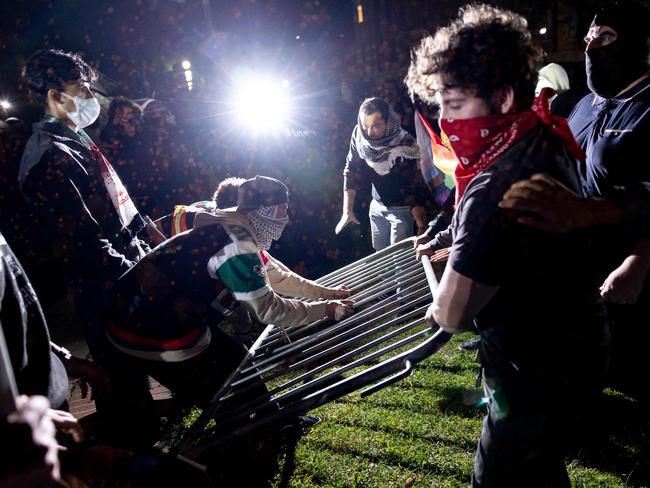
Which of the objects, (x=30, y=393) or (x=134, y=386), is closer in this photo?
(x=30, y=393)

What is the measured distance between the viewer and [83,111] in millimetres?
3359

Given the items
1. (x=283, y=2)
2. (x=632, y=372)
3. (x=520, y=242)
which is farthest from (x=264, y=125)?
(x=283, y=2)

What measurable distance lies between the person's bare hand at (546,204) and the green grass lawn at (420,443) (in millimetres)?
1844

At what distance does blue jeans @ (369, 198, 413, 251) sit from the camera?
16.3 feet

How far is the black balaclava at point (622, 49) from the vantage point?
98.2 inches

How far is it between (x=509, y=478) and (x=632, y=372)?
194 cm

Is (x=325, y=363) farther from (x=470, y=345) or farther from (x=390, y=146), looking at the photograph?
(x=390, y=146)

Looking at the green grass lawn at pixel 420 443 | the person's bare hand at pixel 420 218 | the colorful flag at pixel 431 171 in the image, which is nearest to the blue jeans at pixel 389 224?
the person's bare hand at pixel 420 218

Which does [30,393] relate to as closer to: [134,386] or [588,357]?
[134,386]

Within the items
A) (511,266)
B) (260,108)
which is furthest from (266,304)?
(260,108)

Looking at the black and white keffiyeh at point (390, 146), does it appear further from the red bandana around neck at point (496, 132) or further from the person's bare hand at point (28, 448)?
the person's bare hand at point (28, 448)

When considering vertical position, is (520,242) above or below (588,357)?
above

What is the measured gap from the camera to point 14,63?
987cm

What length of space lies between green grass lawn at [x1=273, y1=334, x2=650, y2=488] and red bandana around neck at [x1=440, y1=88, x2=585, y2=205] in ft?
6.37
